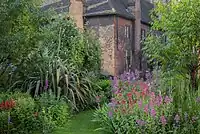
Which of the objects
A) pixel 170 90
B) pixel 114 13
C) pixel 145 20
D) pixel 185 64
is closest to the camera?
pixel 170 90

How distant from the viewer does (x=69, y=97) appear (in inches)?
386

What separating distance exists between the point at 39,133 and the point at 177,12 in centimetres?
558

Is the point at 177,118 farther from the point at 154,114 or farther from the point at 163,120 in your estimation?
the point at 154,114

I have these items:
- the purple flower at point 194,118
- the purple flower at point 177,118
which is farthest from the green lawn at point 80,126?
the purple flower at point 194,118

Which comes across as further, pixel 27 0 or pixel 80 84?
pixel 80 84

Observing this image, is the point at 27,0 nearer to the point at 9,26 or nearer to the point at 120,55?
the point at 9,26

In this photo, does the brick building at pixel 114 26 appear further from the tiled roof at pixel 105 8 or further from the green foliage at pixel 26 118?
the green foliage at pixel 26 118

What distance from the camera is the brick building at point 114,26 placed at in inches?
955

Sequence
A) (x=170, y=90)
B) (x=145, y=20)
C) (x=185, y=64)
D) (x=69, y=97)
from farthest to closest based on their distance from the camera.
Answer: (x=145, y=20), (x=185, y=64), (x=69, y=97), (x=170, y=90)

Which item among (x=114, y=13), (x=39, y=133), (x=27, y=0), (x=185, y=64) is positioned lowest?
(x=39, y=133)

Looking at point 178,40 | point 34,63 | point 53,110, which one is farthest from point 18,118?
point 178,40

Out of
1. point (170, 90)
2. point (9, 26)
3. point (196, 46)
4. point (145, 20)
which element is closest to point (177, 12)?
point (196, 46)

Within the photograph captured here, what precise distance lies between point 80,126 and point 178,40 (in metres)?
4.25

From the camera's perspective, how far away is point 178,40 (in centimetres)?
1049
